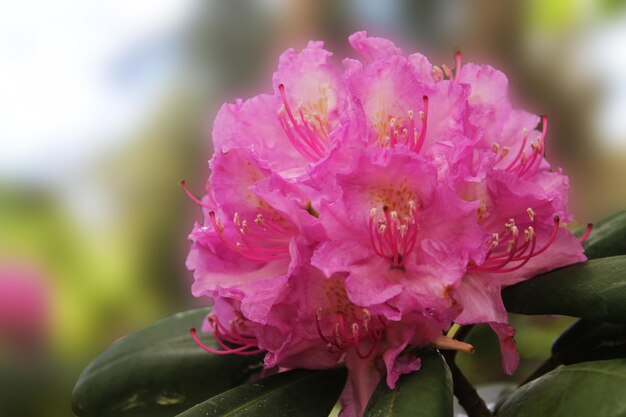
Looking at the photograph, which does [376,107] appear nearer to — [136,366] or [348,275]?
[348,275]

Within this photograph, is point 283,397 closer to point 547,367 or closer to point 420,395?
point 420,395

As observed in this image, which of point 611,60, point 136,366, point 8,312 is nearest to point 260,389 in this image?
point 136,366

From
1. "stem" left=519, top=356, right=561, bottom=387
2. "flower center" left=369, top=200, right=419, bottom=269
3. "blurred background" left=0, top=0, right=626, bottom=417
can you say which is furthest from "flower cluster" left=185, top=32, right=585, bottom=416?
"blurred background" left=0, top=0, right=626, bottom=417

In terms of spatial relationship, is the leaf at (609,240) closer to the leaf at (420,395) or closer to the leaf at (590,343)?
the leaf at (590,343)

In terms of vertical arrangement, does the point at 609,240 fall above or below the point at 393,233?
below

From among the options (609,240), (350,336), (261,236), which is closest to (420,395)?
(350,336)

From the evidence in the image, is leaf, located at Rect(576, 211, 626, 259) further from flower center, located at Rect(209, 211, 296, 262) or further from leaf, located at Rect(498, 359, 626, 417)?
flower center, located at Rect(209, 211, 296, 262)
